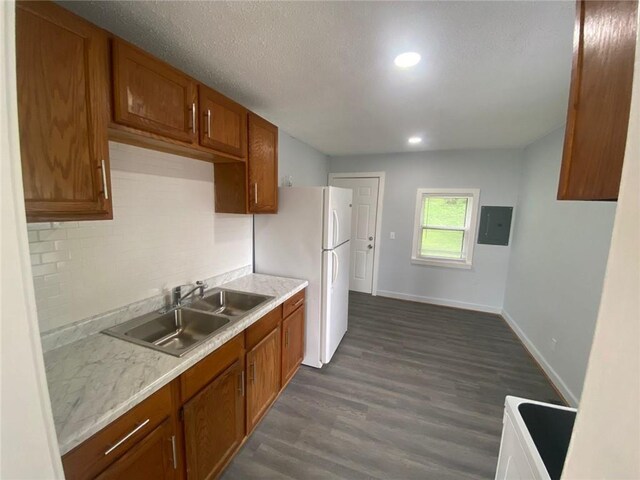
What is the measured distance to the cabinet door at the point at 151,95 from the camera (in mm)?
1146

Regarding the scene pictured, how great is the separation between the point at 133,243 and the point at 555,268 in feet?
11.8

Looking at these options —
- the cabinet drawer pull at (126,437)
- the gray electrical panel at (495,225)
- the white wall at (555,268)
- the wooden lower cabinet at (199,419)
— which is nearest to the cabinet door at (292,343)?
the wooden lower cabinet at (199,419)

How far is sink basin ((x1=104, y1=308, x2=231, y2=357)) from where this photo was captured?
151 cm

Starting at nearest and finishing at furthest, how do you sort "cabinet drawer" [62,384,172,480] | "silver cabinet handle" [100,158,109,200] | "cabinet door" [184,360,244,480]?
"cabinet drawer" [62,384,172,480] → "silver cabinet handle" [100,158,109,200] → "cabinet door" [184,360,244,480]

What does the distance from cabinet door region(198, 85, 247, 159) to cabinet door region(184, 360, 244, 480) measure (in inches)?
53.6

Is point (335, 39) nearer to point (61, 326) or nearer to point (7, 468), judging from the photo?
point (7, 468)

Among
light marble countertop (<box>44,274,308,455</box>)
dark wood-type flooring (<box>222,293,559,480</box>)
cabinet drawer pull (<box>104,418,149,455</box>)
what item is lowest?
dark wood-type flooring (<box>222,293,559,480</box>)

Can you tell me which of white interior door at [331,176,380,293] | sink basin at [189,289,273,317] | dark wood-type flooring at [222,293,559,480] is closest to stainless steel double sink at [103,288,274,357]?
sink basin at [189,289,273,317]

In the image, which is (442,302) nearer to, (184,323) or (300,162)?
(300,162)

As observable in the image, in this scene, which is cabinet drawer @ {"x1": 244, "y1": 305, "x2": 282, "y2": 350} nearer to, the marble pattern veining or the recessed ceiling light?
the marble pattern veining

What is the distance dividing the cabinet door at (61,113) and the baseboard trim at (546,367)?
3.43 metres

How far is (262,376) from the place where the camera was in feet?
6.24

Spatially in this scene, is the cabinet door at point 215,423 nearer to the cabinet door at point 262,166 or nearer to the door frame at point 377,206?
the cabinet door at point 262,166

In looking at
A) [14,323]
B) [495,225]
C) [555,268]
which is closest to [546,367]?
[555,268]
